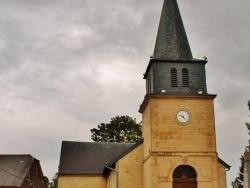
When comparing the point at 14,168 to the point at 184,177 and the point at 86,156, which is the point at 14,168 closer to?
the point at 86,156

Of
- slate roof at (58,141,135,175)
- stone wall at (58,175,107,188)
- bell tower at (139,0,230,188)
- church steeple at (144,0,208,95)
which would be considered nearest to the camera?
bell tower at (139,0,230,188)

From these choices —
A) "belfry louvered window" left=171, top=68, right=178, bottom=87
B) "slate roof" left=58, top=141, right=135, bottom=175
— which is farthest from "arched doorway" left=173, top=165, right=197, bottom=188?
"slate roof" left=58, top=141, right=135, bottom=175

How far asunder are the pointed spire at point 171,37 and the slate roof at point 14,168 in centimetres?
2562

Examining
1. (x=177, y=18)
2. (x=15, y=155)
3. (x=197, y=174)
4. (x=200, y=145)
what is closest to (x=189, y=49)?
(x=177, y=18)

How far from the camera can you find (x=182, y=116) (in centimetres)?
2842

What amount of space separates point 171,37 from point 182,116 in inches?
232

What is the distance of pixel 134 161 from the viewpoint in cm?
3091

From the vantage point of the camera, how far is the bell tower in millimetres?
27531

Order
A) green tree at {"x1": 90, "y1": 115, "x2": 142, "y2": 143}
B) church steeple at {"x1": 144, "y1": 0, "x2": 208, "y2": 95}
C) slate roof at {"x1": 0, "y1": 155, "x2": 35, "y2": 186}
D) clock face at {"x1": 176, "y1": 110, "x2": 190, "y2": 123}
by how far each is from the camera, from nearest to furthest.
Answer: clock face at {"x1": 176, "y1": 110, "x2": 190, "y2": 123} → church steeple at {"x1": 144, "y1": 0, "x2": 208, "y2": 95} → slate roof at {"x1": 0, "y1": 155, "x2": 35, "y2": 186} → green tree at {"x1": 90, "y1": 115, "x2": 142, "y2": 143}

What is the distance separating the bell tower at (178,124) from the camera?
27.5m

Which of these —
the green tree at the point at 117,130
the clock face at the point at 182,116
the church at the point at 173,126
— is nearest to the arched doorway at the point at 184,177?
the church at the point at 173,126

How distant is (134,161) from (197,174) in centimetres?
521

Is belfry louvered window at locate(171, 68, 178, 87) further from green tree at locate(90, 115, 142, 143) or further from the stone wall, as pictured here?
green tree at locate(90, 115, 142, 143)

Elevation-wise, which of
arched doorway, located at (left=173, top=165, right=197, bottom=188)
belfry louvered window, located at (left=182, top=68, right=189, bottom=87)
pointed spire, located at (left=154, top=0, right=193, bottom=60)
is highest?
pointed spire, located at (left=154, top=0, right=193, bottom=60)
